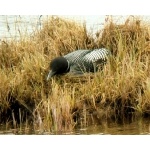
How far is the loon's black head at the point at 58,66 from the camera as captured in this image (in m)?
4.57

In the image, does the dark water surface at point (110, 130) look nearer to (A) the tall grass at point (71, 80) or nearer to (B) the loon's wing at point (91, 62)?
(A) the tall grass at point (71, 80)

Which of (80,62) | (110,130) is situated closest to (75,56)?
(80,62)

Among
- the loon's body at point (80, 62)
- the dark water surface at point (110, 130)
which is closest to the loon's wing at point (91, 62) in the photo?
the loon's body at point (80, 62)

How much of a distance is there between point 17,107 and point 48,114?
0.19 m

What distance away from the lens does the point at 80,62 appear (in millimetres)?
4602

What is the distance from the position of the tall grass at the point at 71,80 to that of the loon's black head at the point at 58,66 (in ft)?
0.10

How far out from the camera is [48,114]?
4.56 meters

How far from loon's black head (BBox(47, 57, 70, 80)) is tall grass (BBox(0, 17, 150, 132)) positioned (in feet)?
0.10

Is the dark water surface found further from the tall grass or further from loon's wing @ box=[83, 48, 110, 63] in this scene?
loon's wing @ box=[83, 48, 110, 63]

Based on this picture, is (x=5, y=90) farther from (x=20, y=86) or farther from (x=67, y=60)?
(x=67, y=60)

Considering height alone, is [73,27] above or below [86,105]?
above

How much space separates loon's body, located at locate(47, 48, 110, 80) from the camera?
458 cm

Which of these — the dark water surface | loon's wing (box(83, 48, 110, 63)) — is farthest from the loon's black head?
the dark water surface
